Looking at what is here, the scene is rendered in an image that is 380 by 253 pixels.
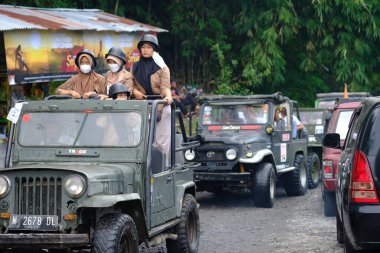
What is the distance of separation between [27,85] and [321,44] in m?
12.7

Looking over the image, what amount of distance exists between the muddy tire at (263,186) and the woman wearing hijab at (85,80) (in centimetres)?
518

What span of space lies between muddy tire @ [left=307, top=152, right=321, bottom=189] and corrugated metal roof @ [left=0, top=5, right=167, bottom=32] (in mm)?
5280

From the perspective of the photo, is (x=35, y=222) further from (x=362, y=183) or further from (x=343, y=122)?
(x=343, y=122)

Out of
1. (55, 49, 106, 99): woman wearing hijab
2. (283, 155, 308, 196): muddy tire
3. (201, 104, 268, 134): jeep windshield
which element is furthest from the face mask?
(283, 155, 308, 196): muddy tire

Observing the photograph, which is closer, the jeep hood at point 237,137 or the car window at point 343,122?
the car window at point 343,122

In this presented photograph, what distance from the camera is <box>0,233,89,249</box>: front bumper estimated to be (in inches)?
302

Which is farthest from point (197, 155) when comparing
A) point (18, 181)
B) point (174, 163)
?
point (18, 181)

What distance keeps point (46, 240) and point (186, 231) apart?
2540mm

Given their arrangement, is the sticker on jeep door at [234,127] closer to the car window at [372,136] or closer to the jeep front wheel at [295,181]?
the jeep front wheel at [295,181]

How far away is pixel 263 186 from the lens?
49.0 ft

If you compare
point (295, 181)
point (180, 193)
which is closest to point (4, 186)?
point (180, 193)

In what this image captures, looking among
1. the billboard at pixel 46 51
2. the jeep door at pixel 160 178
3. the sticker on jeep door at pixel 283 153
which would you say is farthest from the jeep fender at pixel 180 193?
the billboard at pixel 46 51

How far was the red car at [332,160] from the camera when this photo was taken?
1314cm

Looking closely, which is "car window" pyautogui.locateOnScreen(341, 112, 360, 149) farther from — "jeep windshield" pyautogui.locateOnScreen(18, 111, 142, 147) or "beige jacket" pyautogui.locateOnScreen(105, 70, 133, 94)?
"beige jacket" pyautogui.locateOnScreen(105, 70, 133, 94)
